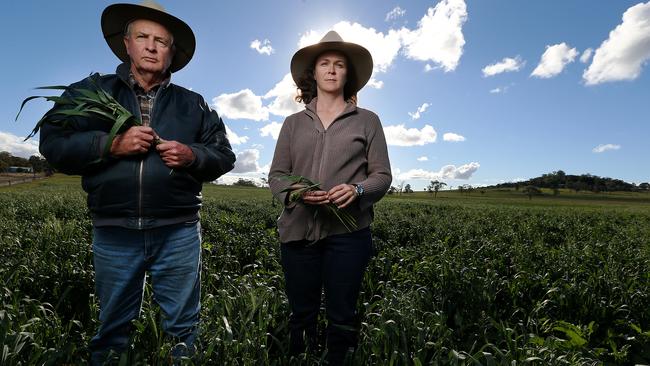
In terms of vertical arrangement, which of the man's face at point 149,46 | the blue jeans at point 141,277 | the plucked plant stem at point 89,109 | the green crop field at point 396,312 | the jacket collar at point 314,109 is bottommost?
the green crop field at point 396,312

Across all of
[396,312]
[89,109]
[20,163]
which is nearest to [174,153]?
[89,109]

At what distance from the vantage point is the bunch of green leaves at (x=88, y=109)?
2371 millimetres

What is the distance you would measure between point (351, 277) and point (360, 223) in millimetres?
366

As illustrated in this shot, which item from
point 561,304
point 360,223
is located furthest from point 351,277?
point 561,304

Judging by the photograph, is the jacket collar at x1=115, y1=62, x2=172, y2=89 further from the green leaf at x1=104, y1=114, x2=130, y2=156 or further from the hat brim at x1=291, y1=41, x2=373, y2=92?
the hat brim at x1=291, y1=41, x2=373, y2=92

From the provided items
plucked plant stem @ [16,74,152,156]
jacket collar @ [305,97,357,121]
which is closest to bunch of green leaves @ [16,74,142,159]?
plucked plant stem @ [16,74,152,156]

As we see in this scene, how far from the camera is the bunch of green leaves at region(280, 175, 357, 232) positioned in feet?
8.64

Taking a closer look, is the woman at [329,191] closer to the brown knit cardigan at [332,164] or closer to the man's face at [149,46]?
the brown knit cardigan at [332,164]

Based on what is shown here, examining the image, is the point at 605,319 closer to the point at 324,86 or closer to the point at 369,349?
the point at 369,349

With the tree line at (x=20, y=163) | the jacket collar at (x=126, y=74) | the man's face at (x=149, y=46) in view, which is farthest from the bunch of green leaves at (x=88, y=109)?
the tree line at (x=20, y=163)

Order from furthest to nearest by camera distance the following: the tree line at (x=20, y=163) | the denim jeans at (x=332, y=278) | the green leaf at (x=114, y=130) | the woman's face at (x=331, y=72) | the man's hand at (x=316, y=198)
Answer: the tree line at (x=20, y=163) < the woman's face at (x=331, y=72) < the denim jeans at (x=332, y=278) < the man's hand at (x=316, y=198) < the green leaf at (x=114, y=130)

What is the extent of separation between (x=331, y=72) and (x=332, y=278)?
4.66 ft

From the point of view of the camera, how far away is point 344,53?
301 centimetres

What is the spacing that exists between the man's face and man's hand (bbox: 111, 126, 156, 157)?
1.63 feet
